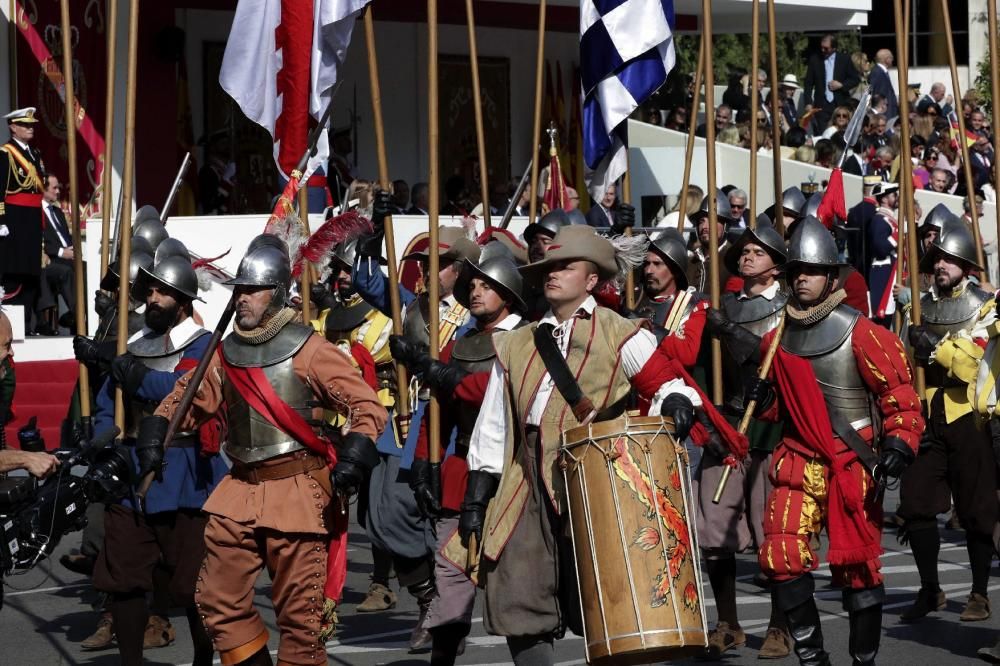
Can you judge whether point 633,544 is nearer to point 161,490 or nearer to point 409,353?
point 409,353

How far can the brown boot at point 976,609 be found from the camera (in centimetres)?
909

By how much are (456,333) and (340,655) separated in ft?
5.15

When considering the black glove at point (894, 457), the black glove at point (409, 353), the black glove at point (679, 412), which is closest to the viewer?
the black glove at point (679, 412)

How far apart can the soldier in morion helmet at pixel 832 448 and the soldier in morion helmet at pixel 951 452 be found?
5.11ft

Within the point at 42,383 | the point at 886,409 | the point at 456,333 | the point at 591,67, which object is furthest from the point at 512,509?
the point at 42,383

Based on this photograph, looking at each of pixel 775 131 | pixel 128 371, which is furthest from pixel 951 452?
pixel 128 371

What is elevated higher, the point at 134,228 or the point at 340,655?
the point at 134,228

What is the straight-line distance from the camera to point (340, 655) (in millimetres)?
8625

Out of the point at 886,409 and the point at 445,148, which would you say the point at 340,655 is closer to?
the point at 886,409

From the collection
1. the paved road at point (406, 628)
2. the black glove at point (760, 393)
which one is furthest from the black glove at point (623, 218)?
the black glove at point (760, 393)

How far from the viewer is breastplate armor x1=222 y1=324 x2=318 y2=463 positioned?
23.2 ft

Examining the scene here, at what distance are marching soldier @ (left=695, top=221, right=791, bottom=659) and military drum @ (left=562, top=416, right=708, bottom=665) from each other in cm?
216

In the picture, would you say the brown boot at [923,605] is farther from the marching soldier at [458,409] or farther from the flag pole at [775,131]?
the marching soldier at [458,409]

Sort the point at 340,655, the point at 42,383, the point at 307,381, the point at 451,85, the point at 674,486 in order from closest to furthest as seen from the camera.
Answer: the point at 674,486 < the point at 307,381 < the point at 340,655 < the point at 42,383 < the point at 451,85
